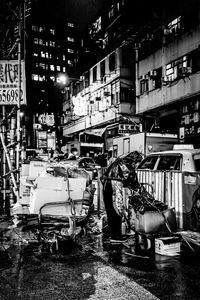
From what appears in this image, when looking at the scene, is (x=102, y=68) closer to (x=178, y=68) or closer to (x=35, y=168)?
(x=178, y=68)

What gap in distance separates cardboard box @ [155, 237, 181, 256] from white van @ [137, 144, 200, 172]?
10.7 feet

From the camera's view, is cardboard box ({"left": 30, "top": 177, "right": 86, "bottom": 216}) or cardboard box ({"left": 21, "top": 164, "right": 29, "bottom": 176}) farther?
cardboard box ({"left": 21, "top": 164, "right": 29, "bottom": 176})

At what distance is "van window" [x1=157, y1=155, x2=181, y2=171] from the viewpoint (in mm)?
9735

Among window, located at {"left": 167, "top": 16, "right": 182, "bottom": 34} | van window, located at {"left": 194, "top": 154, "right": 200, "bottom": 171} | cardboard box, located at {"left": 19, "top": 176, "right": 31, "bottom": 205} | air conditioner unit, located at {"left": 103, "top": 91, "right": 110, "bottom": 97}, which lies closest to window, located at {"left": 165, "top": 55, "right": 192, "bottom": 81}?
A: window, located at {"left": 167, "top": 16, "right": 182, "bottom": 34}

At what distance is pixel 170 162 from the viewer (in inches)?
402

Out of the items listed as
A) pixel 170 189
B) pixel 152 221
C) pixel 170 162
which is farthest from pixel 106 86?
pixel 152 221

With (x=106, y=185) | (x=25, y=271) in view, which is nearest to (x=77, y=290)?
(x=25, y=271)

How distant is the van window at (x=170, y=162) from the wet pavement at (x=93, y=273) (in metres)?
3.68

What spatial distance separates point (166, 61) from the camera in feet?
80.1

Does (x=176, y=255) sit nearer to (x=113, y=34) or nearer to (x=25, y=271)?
(x=25, y=271)

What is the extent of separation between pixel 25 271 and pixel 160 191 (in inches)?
147

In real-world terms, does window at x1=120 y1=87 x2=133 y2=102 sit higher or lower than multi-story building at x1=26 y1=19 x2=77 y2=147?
lower

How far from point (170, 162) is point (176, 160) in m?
0.39

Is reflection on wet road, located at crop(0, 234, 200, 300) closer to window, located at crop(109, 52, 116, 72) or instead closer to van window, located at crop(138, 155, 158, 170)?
van window, located at crop(138, 155, 158, 170)
